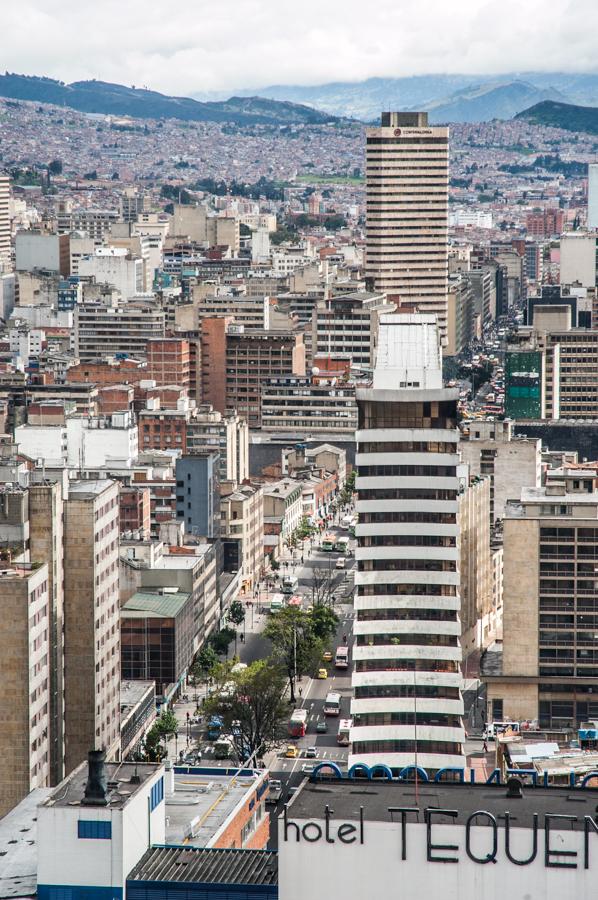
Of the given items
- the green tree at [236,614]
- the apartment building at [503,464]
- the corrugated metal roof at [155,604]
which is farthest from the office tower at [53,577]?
the apartment building at [503,464]

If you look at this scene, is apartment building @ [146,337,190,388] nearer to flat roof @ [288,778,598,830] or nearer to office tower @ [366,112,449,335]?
office tower @ [366,112,449,335]

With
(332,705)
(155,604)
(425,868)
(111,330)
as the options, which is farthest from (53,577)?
(111,330)

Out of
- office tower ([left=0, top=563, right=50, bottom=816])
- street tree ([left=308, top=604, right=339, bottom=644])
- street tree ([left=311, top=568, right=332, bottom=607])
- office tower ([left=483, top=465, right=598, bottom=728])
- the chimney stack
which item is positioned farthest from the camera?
street tree ([left=311, top=568, right=332, bottom=607])

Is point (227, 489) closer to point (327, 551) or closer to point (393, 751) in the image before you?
point (327, 551)

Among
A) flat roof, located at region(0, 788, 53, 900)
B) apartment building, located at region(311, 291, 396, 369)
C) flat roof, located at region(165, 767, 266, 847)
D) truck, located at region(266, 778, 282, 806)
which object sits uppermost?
apartment building, located at region(311, 291, 396, 369)

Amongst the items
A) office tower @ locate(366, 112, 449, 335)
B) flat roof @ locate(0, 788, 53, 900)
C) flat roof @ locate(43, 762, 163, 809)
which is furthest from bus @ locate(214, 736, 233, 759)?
office tower @ locate(366, 112, 449, 335)

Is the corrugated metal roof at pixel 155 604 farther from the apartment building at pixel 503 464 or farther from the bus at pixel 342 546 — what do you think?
the bus at pixel 342 546

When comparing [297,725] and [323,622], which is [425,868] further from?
[323,622]
